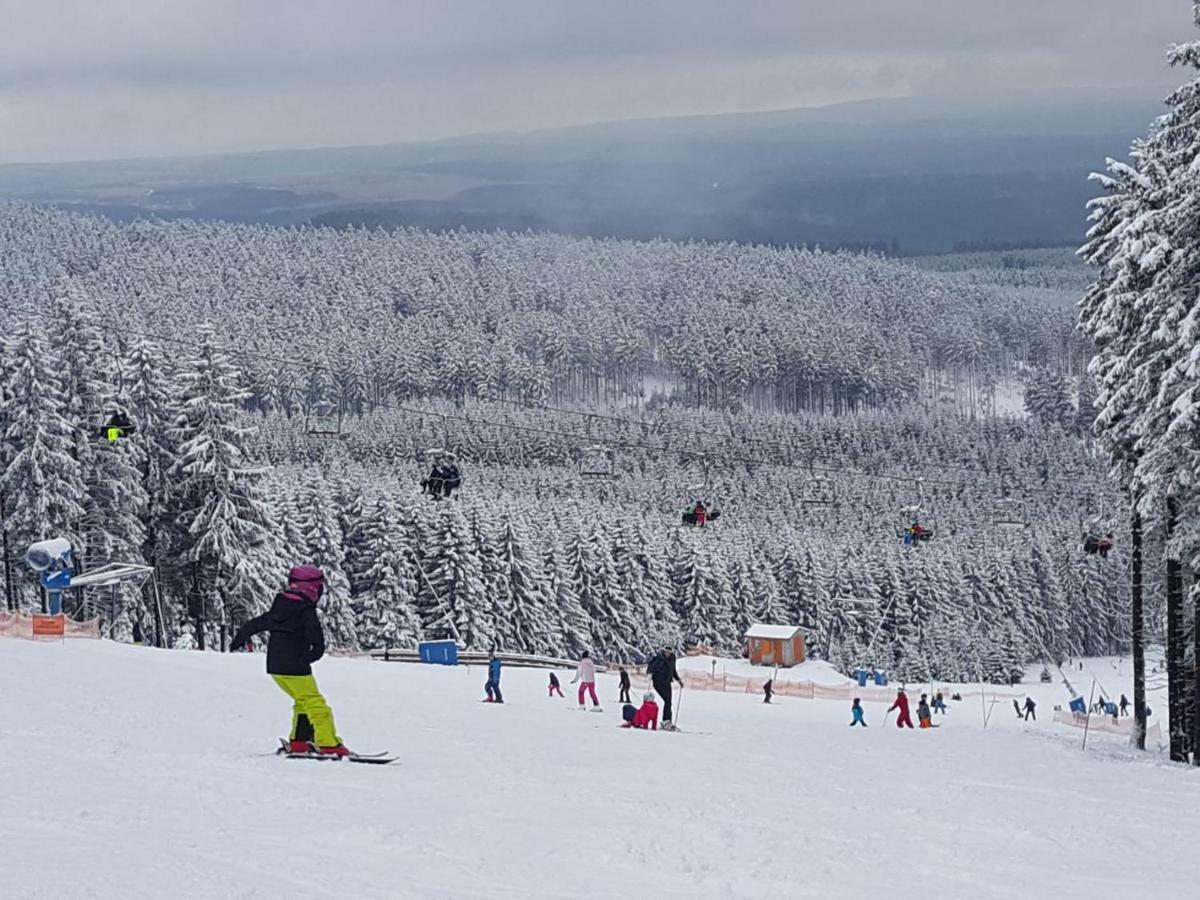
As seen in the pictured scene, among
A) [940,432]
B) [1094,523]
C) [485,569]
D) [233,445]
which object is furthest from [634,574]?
[940,432]

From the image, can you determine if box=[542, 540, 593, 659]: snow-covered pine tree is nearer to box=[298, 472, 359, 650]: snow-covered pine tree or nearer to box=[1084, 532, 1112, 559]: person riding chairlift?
box=[298, 472, 359, 650]: snow-covered pine tree

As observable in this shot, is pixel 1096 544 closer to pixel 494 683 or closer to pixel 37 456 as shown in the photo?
pixel 494 683

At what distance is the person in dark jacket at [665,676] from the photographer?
2430 centimetres

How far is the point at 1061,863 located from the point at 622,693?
20.5m

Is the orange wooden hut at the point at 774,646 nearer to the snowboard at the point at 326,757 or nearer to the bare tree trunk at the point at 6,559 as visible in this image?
the bare tree trunk at the point at 6,559

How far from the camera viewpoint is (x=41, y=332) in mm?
46375

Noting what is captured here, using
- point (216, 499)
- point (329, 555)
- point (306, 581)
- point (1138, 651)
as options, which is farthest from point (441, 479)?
point (306, 581)

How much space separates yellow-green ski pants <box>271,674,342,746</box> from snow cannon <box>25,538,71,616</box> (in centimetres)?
2369

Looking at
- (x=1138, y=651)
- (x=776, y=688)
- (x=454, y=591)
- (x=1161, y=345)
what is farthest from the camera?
(x=454, y=591)

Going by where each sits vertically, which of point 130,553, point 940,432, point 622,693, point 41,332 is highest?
point 940,432

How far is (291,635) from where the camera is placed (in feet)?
46.8

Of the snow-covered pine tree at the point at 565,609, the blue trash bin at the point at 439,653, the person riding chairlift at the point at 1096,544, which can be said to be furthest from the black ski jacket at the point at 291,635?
the snow-covered pine tree at the point at 565,609

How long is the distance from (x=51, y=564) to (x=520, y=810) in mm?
27704

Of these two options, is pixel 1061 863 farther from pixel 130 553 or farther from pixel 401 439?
pixel 401 439
